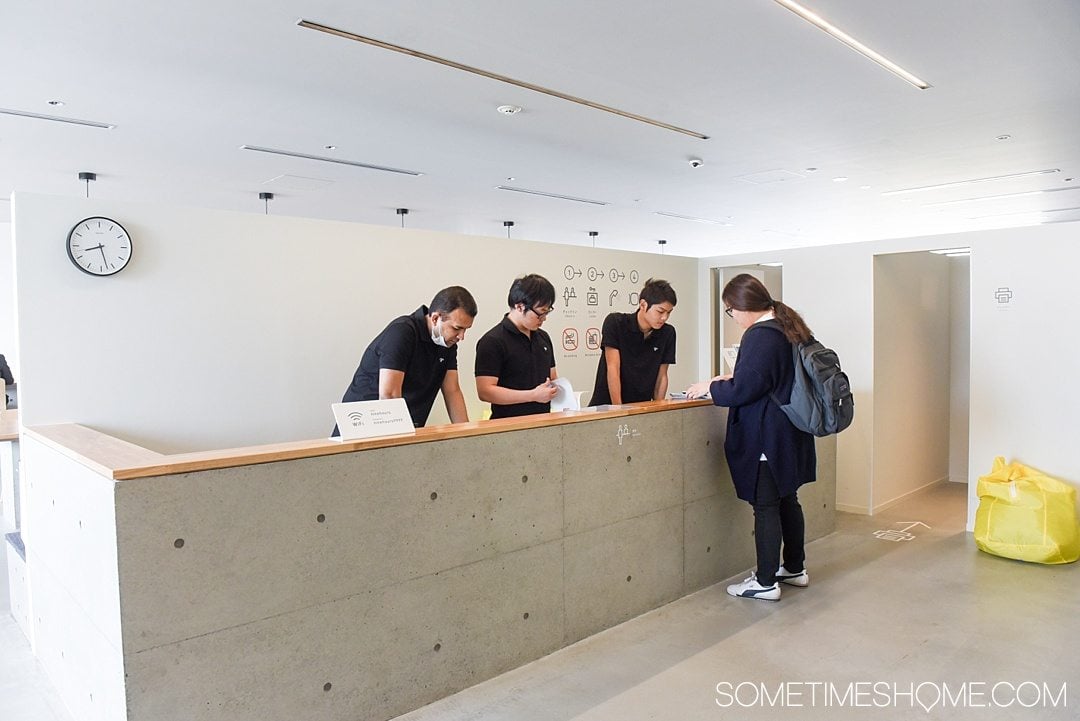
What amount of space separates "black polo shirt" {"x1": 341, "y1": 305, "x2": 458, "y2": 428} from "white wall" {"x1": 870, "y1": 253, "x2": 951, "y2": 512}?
11.0ft

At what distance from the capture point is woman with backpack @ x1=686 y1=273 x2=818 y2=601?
315cm

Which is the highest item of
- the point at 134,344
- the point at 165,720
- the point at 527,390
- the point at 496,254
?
the point at 496,254

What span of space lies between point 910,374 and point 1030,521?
178 cm

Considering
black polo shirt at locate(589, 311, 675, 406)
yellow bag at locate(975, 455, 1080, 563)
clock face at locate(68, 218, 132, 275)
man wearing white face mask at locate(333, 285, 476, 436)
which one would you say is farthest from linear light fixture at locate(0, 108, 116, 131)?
yellow bag at locate(975, 455, 1080, 563)

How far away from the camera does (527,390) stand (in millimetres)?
3328

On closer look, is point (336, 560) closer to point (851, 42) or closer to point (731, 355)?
point (731, 355)

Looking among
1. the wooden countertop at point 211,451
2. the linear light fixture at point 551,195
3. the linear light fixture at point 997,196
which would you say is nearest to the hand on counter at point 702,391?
the wooden countertop at point 211,451

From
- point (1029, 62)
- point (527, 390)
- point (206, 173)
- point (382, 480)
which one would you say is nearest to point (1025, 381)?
point (1029, 62)

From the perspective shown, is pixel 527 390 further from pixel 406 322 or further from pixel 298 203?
pixel 298 203

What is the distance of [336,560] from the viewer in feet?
7.32

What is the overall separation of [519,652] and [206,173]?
5516mm

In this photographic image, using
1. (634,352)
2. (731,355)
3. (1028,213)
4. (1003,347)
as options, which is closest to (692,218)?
(1028,213)

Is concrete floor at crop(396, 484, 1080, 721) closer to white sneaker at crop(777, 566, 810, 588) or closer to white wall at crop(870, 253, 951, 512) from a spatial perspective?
white sneaker at crop(777, 566, 810, 588)

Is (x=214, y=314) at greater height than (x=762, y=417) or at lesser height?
greater
